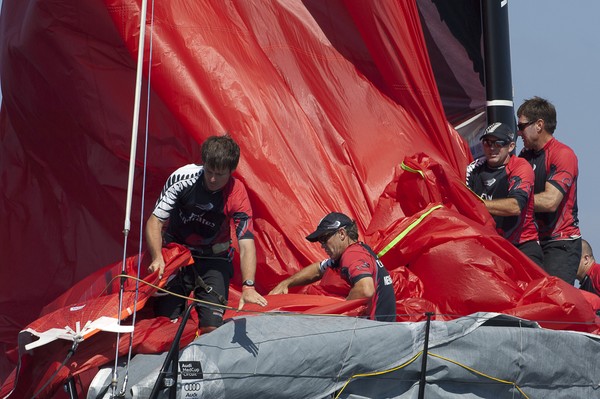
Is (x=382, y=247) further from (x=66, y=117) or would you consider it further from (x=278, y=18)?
(x=66, y=117)

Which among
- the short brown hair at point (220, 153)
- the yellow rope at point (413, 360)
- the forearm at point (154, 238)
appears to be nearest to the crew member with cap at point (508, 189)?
the yellow rope at point (413, 360)

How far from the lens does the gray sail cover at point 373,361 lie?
4.20 m

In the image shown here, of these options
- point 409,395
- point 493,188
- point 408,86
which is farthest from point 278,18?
point 409,395

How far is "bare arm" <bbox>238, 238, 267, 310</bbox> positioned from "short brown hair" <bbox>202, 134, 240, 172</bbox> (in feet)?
1.22

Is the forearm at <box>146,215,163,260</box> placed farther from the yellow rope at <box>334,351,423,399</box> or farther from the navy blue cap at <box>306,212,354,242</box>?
the yellow rope at <box>334,351,423,399</box>

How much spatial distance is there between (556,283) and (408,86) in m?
1.89

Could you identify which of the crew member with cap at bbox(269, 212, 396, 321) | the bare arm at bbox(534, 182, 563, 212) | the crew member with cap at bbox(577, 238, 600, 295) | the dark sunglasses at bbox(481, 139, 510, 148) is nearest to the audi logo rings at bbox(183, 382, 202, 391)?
the crew member with cap at bbox(269, 212, 396, 321)

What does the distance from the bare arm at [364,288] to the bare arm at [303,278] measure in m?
0.68

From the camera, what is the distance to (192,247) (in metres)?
5.04

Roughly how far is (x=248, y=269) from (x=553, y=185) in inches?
80.9

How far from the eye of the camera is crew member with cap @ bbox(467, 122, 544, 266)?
223 inches

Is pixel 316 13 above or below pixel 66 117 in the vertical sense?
above

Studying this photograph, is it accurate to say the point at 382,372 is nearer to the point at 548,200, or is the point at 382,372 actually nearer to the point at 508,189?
the point at 508,189

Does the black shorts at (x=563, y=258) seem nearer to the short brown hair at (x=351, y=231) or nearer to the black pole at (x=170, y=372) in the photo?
the short brown hair at (x=351, y=231)
